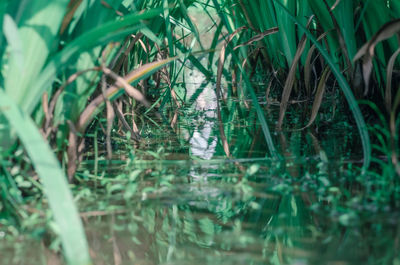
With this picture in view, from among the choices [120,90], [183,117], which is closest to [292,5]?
[183,117]

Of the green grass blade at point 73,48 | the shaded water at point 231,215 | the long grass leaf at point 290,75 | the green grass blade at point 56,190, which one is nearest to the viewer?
the green grass blade at point 56,190

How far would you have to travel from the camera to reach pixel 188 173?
145cm

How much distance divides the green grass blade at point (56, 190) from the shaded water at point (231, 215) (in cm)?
16

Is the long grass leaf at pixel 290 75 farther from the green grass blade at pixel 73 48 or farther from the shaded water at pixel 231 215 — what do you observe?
the green grass blade at pixel 73 48

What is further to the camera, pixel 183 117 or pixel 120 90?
pixel 183 117

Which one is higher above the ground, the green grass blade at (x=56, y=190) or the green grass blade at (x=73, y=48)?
the green grass blade at (x=73, y=48)

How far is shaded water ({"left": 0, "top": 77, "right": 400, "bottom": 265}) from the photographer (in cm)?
95

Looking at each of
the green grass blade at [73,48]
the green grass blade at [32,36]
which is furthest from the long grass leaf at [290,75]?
the green grass blade at [32,36]

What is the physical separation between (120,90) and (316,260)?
622 mm

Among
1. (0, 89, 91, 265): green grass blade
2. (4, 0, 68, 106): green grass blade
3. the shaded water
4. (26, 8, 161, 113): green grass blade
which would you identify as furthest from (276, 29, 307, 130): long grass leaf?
(0, 89, 91, 265): green grass blade

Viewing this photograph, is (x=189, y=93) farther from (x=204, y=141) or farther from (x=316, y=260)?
(x=316, y=260)

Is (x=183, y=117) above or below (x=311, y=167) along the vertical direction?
above

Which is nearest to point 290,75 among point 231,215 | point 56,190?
point 231,215

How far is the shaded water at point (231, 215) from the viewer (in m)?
0.95
